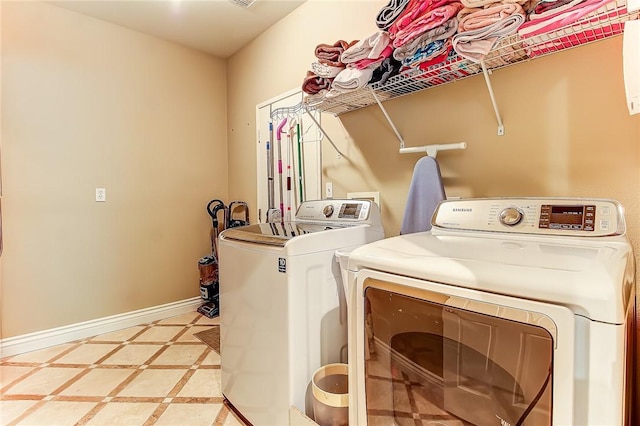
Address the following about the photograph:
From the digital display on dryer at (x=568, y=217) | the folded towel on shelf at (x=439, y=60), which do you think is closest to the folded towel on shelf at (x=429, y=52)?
the folded towel on shelf at (x=439, y=60)

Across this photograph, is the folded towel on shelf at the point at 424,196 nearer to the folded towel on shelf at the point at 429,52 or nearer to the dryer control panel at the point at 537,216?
the dryer control panel at the point at 537,216

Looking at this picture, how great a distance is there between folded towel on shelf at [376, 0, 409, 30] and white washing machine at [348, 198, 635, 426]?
83 centimetres

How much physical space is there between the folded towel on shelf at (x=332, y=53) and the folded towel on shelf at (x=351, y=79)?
0.10 metres

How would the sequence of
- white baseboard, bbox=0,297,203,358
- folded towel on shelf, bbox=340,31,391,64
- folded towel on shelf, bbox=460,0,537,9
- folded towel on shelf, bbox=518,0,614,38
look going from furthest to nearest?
white baseboard, bbox=0,297,203,358 → folded towel on shelf, bbox=340,31,391,64 → folded towel on shelf, bbox=460,0,537,9 → folded towel on shelf, bbox=518,0,614,38

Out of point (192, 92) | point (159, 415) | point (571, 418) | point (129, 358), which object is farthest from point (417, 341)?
point (192, 92)

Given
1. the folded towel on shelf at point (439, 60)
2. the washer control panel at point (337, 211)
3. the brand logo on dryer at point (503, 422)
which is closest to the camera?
the brand logo on dryer at point (503, 422)

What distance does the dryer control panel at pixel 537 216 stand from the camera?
95 centimetres

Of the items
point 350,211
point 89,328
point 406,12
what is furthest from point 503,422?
point 89,328

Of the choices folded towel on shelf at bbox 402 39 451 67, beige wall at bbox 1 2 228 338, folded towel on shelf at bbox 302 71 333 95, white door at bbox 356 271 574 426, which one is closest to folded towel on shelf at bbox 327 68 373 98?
folded towel on shelf at bbox 302 71 333 95

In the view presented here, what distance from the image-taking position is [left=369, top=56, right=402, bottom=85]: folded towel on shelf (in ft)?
5.05

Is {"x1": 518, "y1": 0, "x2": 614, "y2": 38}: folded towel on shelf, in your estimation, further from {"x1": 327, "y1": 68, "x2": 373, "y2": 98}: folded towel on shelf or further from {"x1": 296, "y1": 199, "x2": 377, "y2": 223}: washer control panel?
{"x1": 296, "y1": 199, "x2": 377, "y2": 223}: washer control panel

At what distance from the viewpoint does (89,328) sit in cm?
271

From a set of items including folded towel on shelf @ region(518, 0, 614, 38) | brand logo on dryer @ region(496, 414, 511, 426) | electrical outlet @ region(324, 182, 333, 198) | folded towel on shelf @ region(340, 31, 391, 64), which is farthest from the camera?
electrical outlet @ region(324, 182, 333, 198)

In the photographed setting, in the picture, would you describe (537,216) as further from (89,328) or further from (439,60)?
(89,328)
